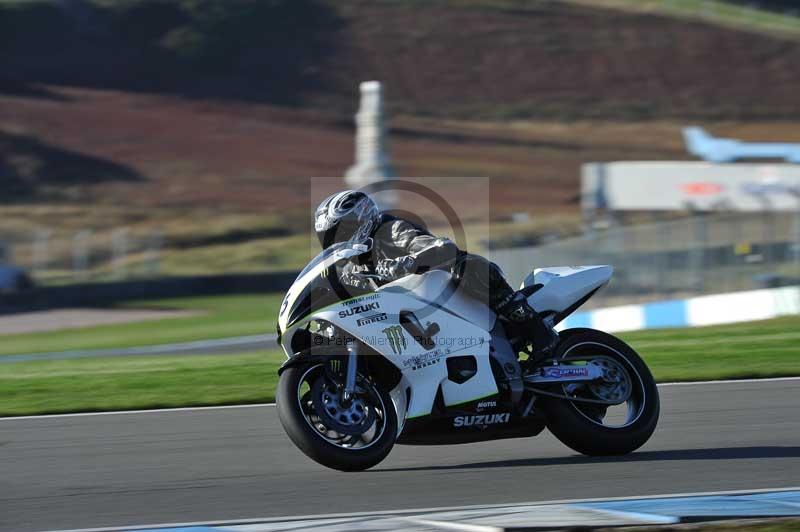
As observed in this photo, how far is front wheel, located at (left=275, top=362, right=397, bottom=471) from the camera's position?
6.62 metres

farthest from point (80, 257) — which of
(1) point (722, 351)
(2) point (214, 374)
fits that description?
(1) point (722, 351)

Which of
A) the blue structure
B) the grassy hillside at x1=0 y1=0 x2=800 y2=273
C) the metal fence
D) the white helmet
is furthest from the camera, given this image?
the grassy hillside at x1=0 y1=0 x2=800 y2=273

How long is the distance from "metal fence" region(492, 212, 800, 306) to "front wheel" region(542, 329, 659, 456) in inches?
650

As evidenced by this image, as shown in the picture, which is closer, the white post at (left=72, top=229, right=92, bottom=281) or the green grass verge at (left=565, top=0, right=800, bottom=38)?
the white post at (left=72, top=229, right=92, bottom=281)

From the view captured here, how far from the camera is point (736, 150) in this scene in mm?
45250

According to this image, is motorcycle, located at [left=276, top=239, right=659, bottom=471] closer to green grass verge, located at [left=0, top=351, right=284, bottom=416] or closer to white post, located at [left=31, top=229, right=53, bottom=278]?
green grass verge, located at [left=0, top=351, right=284, bottom=416]

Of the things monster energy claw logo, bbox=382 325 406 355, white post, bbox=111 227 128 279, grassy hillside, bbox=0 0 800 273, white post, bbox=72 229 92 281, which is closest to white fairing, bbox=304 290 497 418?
monster energy claw logo, bbox=382 325 406 355

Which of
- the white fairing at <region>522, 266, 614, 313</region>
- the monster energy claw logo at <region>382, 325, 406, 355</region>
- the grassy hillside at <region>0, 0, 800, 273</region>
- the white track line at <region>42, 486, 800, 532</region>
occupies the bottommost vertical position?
the white track line at <region>42, 486, 800, 532</region>

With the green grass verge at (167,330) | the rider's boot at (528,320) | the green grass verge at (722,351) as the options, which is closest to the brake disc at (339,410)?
the rider's boot at (528,320)

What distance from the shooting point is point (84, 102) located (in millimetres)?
64625

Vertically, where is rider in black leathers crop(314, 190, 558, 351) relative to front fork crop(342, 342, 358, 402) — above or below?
above

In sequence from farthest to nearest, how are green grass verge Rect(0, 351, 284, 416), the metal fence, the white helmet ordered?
1. the metal fence
2. green grass verge Rect(0, 351, 284, 416)
3. the white helmet

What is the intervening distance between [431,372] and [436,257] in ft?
2.16

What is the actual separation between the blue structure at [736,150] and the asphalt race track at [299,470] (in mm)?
34015
